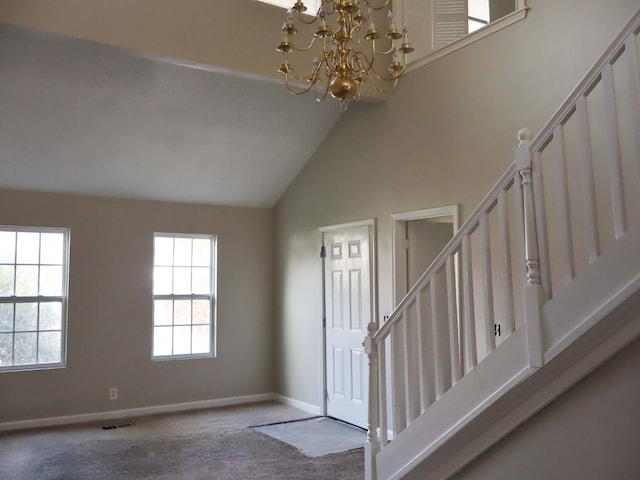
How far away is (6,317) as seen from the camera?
5.77 metres

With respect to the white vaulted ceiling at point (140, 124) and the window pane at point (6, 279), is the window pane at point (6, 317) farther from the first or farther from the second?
the white vaulted ceiling at point (140, 124)

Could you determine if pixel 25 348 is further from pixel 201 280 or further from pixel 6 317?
pixel 201 280

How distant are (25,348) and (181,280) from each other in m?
1.76

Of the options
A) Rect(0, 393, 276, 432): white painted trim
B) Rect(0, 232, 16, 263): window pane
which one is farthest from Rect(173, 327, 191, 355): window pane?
Rect(0, 232, 16, 263): window pane

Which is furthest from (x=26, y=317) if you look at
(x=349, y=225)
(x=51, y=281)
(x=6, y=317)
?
(x=349, y=225)

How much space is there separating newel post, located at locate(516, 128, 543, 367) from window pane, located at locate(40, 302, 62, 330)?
16.7 feet

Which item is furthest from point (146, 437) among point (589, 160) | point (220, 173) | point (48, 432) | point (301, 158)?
point (589, 160)

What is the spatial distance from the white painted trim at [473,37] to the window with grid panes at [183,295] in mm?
3293

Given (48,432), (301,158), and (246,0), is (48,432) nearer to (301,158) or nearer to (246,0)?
(301,158)

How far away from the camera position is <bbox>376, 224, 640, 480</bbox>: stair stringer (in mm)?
2170

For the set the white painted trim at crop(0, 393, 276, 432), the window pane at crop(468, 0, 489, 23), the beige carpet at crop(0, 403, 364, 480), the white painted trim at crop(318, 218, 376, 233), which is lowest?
the beige carpet at crop(0, 403, 364, 480)

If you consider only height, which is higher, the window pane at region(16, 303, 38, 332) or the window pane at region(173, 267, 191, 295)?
the window pane at region(173, 267, 191, 295)

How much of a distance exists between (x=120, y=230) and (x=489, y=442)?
4817 millimetres

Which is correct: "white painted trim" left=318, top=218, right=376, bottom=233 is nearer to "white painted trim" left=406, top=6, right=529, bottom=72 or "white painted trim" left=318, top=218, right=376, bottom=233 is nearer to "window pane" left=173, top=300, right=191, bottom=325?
"white painted trim" left=406, top=6, right=529, bottom=72
